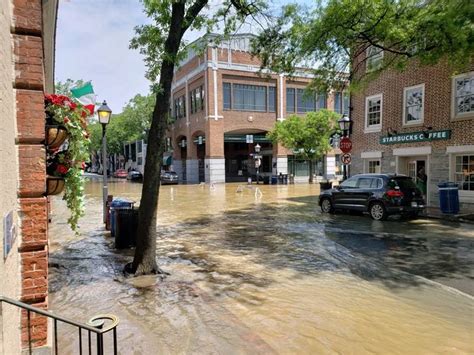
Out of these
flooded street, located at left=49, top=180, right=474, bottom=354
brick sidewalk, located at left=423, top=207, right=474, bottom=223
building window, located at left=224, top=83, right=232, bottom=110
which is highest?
building window, located at left=224, top=83, right=232, bottom=110

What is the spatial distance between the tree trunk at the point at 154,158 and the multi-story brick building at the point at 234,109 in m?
28.2

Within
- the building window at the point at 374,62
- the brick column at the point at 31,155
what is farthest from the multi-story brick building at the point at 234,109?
the brick column at the point at 31,155

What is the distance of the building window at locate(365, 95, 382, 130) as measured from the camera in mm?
19094

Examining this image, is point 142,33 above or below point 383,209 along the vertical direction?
above

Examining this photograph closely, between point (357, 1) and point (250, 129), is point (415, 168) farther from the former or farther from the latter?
point (250, 129)

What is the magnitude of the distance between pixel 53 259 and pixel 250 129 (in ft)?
107

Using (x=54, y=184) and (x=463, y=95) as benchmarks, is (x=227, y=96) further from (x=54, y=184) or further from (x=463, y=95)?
(x=54, y=184)

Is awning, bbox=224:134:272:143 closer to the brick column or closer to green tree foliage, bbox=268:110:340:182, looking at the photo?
green tree foliage, bbox=268:110:340:182

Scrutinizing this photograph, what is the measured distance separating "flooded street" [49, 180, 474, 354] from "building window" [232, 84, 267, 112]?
28.9m

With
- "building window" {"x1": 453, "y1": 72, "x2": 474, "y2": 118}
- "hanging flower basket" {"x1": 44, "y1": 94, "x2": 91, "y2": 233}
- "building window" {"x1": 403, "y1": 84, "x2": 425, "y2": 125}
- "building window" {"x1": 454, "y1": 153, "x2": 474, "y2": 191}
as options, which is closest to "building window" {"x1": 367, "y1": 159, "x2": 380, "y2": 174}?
"building window" {"x1": 403, "y1": 84, "x2": 425, "y2": 125}

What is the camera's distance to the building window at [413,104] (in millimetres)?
16812

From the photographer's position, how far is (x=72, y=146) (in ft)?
14.1

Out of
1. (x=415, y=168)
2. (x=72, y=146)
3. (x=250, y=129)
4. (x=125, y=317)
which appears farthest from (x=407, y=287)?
(x=250, y=129)

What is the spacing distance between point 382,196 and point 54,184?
1130cm
